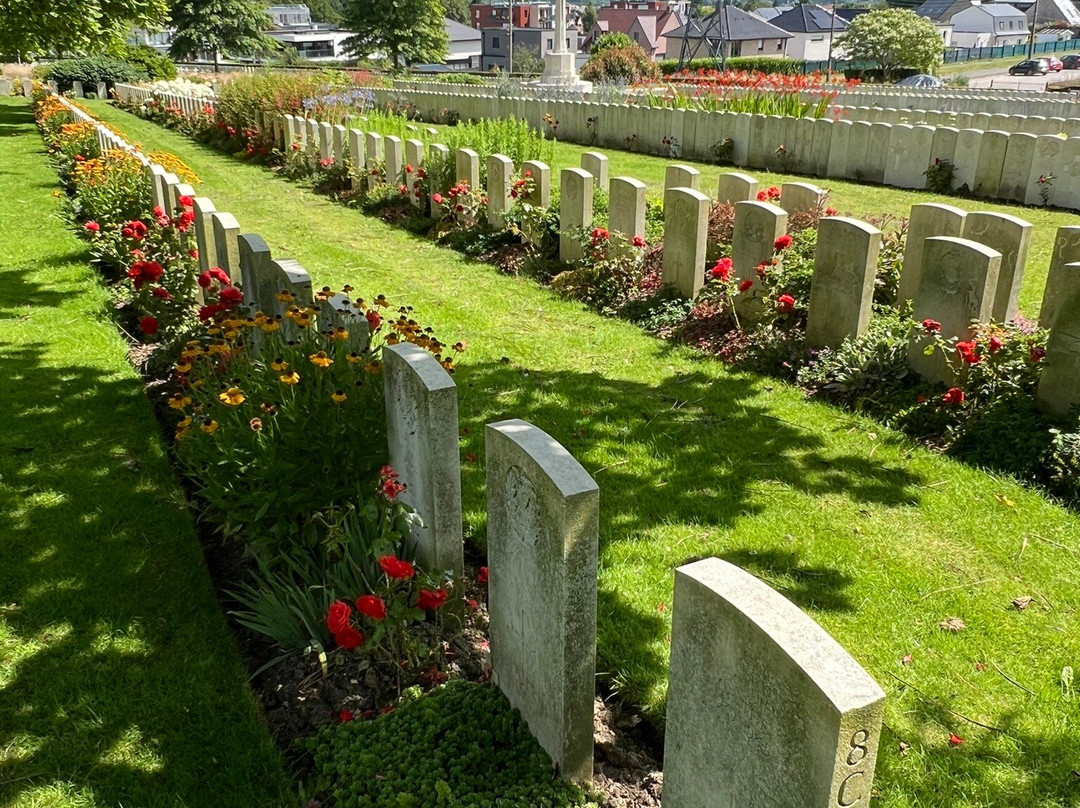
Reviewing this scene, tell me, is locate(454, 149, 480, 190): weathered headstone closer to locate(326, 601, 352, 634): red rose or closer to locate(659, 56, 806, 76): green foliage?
locate(326, 601, 352, 634): red rose

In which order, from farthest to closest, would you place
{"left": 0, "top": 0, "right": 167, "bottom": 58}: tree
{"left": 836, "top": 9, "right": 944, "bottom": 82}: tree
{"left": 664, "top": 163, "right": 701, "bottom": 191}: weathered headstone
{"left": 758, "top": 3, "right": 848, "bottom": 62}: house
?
{"left": 758, "top": 3, "right": 848, "bottom": 62}: house, {"left": 836, "top": 9, "right": 944, "bottom": 82}: tree, {"left": 0, "top": 0, "right": 167, "bottom": 58}: tree, {"left": 664, "top": 163, "right": 701, "bottom": 191}: weathered headstone

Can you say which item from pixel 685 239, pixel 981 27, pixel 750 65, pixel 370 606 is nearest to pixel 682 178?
pixel 685 239

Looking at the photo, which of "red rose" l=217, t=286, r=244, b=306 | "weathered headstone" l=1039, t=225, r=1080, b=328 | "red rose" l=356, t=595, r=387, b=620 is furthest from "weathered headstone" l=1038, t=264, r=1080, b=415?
"red rose" l=217, t=286, r=244, b=306

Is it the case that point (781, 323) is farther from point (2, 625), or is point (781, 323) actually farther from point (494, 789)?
point (2, 625)

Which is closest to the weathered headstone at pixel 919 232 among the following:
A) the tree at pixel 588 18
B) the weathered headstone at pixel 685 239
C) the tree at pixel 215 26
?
the weathered headstone at pixel 685 239

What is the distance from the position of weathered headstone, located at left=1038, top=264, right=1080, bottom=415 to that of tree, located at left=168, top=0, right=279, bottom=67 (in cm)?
5687

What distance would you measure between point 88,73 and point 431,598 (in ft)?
121

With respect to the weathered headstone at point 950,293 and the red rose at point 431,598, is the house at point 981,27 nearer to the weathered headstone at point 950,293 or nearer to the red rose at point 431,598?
the weathered headstone at point 950,293

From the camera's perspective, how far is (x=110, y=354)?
6.27 meters

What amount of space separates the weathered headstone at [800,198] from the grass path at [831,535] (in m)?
Result: 1.74

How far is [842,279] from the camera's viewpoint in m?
5.68

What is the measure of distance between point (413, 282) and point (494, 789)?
6.34 meters

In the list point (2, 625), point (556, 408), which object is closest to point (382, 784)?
point (2, 625)

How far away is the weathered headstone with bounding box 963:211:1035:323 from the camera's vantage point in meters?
5.36
